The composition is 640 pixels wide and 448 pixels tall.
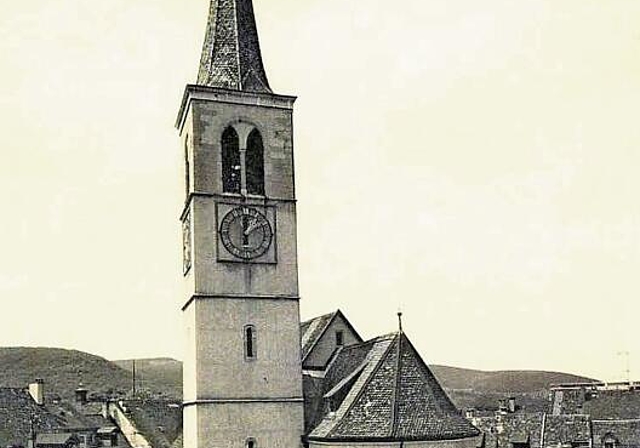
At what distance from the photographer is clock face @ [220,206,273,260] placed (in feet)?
106

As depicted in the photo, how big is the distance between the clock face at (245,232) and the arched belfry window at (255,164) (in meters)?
0.88

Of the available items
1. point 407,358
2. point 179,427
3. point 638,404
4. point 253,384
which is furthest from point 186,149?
point 638,404

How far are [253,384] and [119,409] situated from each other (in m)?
32.2

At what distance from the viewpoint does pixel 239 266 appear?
32375 millimetres

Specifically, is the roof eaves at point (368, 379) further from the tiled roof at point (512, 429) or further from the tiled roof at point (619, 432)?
the tiled roof at point (619, 432)

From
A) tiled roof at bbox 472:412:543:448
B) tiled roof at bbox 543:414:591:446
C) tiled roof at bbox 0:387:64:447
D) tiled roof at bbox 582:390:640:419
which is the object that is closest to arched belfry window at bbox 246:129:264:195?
tiled roof at bbox 0:387:64:447

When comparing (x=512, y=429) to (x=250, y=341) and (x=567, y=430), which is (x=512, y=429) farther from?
(x=250, y=341)

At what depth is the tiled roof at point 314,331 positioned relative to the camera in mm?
38250

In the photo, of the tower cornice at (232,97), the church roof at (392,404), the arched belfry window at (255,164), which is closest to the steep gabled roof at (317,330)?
the church roof at (392,404)

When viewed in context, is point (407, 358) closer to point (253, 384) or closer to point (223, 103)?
point (253, 384)

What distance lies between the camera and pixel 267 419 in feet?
105

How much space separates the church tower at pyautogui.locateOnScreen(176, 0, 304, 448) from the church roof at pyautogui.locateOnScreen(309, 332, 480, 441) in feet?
6.31

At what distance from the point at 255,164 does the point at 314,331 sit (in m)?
9.02

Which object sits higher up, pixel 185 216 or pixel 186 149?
pixel 186 149
